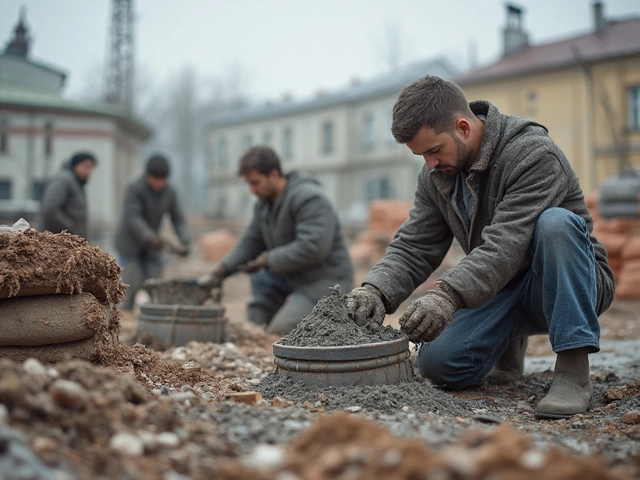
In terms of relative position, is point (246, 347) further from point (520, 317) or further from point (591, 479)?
point (591, 479)

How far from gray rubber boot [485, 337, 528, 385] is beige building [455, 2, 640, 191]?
54.1 feet

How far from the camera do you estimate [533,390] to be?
10.3 ft

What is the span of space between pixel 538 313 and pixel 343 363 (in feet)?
3.49

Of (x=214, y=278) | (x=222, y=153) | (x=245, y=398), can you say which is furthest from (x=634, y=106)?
(x=222, y=153)

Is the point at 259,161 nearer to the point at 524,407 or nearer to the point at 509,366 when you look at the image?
the point at 509,366

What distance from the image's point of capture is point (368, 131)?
2908 centimetres

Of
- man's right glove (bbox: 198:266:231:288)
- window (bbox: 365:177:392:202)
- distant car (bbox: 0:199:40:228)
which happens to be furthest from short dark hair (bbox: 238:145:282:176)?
window (bbox: 365:177:392:202)

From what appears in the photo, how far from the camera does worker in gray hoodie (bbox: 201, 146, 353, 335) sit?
4.86m

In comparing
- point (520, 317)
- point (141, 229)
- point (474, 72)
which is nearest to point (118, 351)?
point (520, 317)

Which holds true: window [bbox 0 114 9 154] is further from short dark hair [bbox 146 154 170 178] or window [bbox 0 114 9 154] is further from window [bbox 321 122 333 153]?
short dark hair [bbox 146 154 170 178]

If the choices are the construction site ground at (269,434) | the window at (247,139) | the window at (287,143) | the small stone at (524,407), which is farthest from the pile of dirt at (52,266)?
the window at (247,139)

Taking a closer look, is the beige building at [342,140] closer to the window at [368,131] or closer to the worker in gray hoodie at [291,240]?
the window at [368,131]

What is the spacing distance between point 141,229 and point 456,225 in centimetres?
436

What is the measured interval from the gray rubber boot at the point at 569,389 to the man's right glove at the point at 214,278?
9.55 feet
